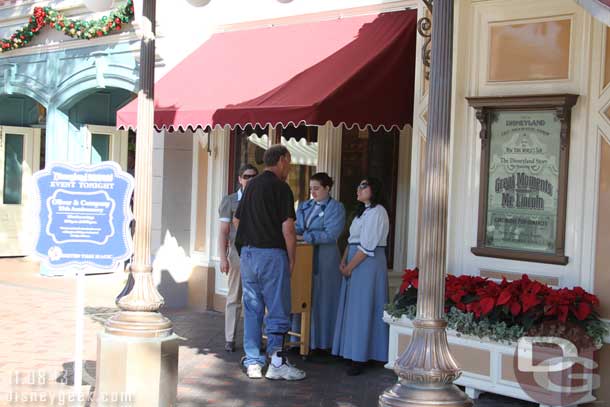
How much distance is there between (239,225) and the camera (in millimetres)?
7656

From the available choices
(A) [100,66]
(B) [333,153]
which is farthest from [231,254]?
(A) [100,66]

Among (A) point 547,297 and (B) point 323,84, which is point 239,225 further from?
(A) point 547,297

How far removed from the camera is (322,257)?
27.6 ft

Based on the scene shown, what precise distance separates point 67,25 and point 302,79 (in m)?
6.24

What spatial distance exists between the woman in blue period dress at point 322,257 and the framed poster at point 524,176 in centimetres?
144

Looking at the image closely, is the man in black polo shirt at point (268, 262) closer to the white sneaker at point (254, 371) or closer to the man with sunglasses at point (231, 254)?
the white sneaker at point (254, 371)

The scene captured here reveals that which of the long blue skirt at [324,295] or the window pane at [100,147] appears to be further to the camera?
the window pane at [100,147]

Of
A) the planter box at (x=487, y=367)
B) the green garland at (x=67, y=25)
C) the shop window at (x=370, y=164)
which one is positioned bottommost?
the planter box at (x=487, y=367)

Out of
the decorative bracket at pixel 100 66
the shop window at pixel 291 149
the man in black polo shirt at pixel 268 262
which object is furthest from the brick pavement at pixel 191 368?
the decorative bracket at pixel 100 66

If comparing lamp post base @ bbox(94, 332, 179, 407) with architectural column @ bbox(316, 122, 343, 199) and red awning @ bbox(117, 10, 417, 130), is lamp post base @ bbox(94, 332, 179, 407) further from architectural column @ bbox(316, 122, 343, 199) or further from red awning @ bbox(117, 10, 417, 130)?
architectural column @ bbox(316, 122, 343, 199)

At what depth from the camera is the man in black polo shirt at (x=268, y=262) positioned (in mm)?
7496

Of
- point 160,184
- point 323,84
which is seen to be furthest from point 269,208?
point 160,184

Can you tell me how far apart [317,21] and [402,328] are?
397cm

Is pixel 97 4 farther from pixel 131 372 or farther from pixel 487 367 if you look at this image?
pixel 487 367
